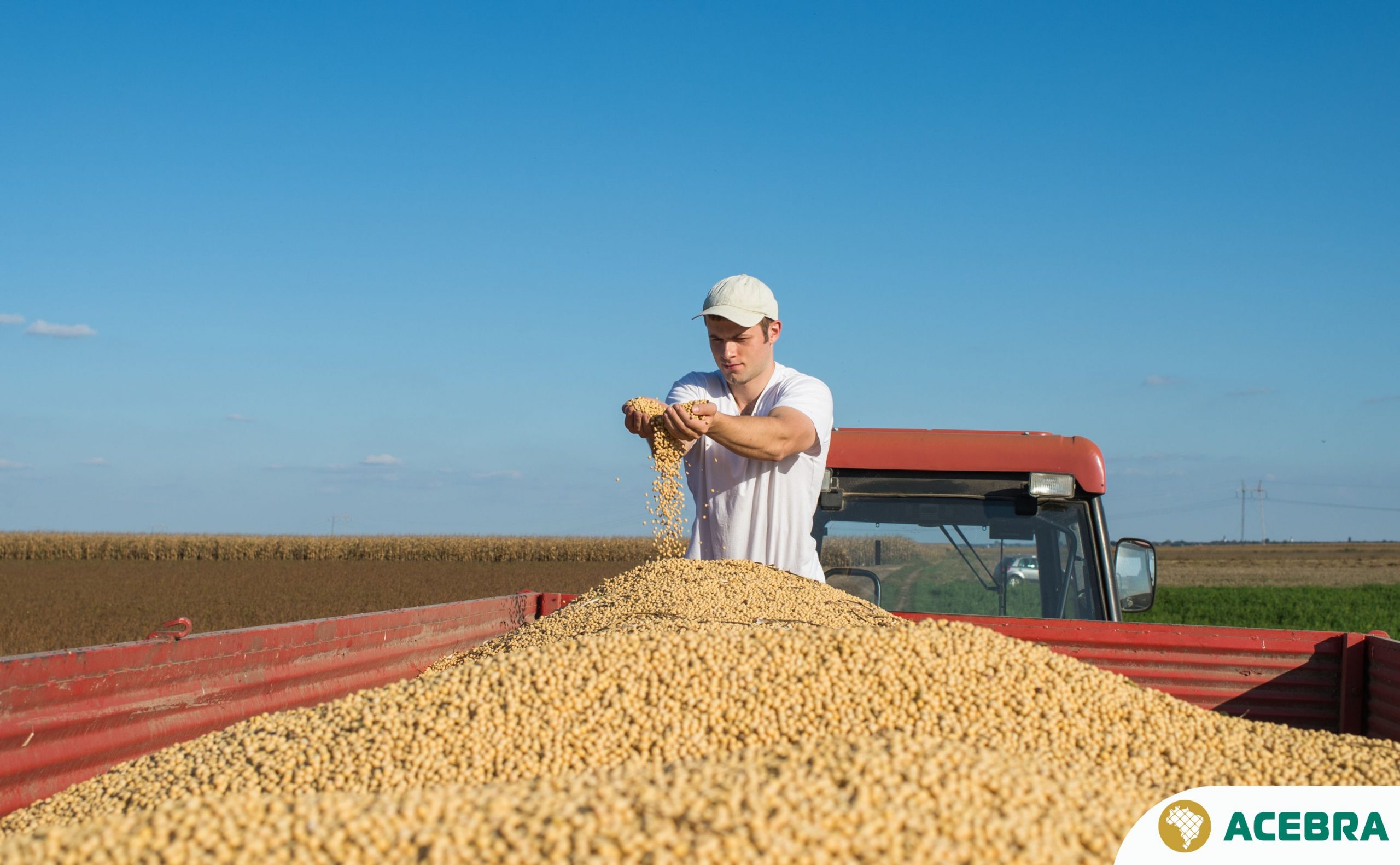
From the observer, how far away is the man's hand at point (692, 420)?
3373mm

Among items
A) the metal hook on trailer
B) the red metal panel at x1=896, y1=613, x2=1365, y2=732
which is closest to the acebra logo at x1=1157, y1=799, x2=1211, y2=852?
the red metal panel at x1=896, y1=613, x2=1365, y2=732

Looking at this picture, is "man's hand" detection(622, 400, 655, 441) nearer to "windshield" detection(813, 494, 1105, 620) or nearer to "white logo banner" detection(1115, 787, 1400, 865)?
"windshield" detection(813, 494, 1105, 620)

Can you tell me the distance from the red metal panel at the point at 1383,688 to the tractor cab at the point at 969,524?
1.11 m

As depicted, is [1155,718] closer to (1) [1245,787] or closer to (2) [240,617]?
(1) [1245,787]

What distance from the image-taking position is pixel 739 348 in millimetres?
3836

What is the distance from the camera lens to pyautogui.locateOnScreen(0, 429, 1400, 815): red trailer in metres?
2.20

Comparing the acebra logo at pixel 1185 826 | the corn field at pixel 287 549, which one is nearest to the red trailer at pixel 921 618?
the acebra logo at pixel 1185 826

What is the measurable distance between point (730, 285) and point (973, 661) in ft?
6.65

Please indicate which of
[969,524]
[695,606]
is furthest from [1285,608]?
[695,606]

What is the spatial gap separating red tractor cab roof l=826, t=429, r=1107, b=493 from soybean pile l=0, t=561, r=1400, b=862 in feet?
5.67

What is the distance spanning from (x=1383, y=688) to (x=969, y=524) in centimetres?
164

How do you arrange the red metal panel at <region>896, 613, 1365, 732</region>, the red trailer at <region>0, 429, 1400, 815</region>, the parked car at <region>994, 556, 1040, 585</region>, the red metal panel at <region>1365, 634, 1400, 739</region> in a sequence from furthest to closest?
1. the parked car at <region>994, 556, 1040, 585</region>
2. the red metal panel at <region>896, 613, 1365, 732</region>
3. the red metal panel at <region>1365, 634, 1400, 739</region>
4. the red trailer at <region>0, 429, 1400, 815</region>

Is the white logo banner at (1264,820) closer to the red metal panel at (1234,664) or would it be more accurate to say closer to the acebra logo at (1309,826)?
the acebra logo at (1309,826)

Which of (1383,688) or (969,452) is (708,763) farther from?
(969,452)
